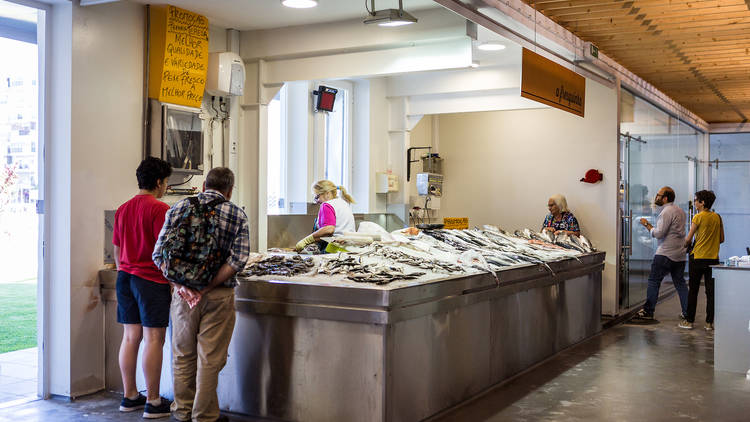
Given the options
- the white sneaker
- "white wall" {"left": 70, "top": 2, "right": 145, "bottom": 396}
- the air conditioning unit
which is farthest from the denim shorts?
the white sneaker

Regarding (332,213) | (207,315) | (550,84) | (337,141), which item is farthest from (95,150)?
(337,141)

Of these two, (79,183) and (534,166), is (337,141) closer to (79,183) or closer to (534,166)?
(534,166)

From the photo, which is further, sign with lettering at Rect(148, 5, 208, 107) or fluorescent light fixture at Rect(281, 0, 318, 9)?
sign with lettering at Rect(148, 5, 208, 107)

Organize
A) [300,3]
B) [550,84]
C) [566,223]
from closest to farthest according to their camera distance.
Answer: [300,3] < [550,84] < [566,223]

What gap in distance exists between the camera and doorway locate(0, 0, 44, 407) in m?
5.59

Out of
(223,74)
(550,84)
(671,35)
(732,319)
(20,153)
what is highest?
(671,35)

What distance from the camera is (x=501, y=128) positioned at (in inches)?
449

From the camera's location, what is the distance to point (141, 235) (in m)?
4.89

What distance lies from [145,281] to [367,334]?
1643 mm

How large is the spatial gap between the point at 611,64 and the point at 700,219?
2314 millimetres

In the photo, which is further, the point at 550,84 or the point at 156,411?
the point at 550,84

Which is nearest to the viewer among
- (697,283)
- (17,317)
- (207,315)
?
(207,315)

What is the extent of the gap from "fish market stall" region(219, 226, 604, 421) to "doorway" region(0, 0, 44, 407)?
1.99 meters

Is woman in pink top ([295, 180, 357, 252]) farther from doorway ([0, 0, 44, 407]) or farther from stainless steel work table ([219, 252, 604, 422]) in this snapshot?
doorway ([0, 0, 44, 407])
